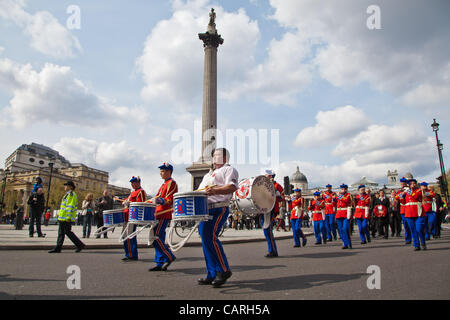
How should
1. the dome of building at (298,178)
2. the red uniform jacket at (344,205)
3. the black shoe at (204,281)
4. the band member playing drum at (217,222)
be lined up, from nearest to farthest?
the band member playing drum at (217,222)
the black shoe at (204,281)
the red uniform jacket at (344,205)
the dome of building at (298,178)

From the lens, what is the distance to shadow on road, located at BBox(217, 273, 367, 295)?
4.29m

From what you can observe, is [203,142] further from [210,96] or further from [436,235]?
[436,235]

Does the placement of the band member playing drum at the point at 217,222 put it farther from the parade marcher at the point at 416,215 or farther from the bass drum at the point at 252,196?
the parade marcher at the point at 416,215

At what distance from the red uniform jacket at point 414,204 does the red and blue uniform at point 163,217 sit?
23.0 ft

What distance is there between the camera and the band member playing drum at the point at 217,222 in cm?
439

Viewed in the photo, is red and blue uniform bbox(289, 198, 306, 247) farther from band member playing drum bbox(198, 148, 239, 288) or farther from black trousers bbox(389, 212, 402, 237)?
black trousers bbox(389, 212, 402, 237)

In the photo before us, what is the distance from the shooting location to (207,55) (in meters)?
41.1

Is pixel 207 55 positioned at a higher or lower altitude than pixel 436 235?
higher

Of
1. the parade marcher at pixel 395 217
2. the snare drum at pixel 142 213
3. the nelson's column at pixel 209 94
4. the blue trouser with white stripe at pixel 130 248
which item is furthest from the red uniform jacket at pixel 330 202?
the nelson's column at pixel 209 94

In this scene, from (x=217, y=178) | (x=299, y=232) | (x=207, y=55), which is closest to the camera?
(x=217, y=178)

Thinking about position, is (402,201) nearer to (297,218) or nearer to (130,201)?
(297,218)

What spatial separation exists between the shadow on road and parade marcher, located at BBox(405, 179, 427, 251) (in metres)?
4.90
